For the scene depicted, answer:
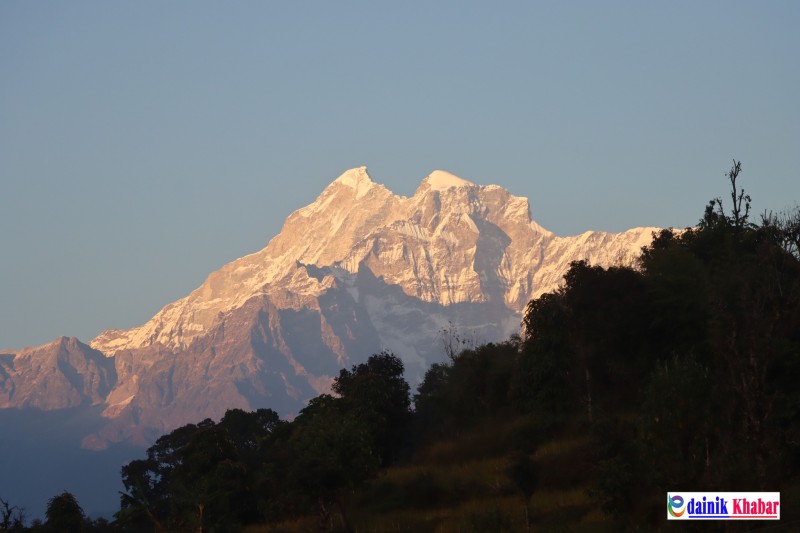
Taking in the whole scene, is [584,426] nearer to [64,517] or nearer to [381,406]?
[381,406]

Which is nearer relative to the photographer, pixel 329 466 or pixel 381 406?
pixel 329 466

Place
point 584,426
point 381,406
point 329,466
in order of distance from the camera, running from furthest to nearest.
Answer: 1. point 381,406
2. point 584,426
3. point 329,466

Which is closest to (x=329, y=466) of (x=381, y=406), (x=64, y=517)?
(x=64, y=517)

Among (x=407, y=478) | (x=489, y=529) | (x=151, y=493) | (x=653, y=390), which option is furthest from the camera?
(x=151, y=493)

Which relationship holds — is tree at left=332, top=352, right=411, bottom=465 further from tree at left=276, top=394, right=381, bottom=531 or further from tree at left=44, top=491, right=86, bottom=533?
tree at left=276, top=394, right=381, bottom=531

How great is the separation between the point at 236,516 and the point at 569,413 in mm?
24237

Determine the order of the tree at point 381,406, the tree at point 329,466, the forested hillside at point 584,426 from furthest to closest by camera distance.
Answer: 1. the tree at point 381,406
2. the tree at point 329,466
3. the forested hillside at point 584,426

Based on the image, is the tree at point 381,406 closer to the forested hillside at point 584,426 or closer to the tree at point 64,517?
the forested hillside at point 584,426

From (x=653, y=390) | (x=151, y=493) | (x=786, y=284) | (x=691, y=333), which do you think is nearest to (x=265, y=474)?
(x=691, y=333)

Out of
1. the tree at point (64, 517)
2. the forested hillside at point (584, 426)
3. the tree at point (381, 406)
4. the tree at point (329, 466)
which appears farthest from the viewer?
the tree at point (381, 406)

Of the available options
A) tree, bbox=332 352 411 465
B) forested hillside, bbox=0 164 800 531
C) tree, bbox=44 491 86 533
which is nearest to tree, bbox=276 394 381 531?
forested hillside, bbox=0 164 800 531

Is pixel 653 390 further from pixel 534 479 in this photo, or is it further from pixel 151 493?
pixel 151 493

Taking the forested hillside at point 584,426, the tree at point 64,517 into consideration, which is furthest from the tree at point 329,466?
the tree at point 64,517

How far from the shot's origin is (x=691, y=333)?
73.3 m
